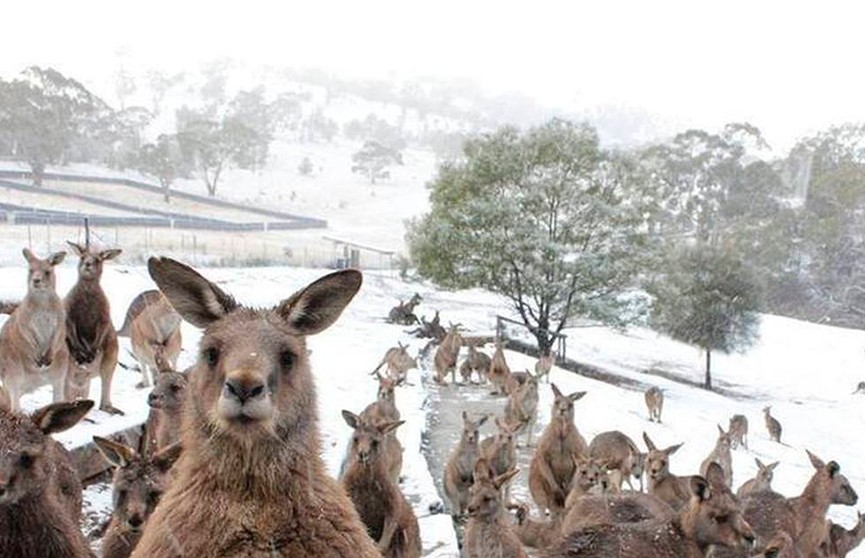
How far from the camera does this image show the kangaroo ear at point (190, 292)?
8.55 feet

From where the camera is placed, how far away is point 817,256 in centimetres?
4459

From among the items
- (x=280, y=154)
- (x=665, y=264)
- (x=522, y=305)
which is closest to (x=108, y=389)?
(x=522, y=305)

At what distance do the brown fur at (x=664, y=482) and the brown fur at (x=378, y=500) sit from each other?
10.9 ft

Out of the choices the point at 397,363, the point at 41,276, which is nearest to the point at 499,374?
the point at 397,363

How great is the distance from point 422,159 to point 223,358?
92.5 meters

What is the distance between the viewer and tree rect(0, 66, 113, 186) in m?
46.1

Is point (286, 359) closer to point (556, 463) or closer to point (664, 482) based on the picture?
point (664, 482)

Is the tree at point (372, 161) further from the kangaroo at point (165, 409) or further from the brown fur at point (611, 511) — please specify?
the brown fur at point (611, 511)

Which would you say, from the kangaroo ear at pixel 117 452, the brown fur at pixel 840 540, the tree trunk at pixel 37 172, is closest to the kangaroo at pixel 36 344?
the kangaroo ear at pixel 117 452

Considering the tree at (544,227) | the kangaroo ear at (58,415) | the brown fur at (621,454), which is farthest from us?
the tree at (544,227)

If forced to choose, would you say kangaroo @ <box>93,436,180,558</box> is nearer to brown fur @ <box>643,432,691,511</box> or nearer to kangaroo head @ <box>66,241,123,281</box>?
kangaroo head @ <box>66,241,123,281</box>

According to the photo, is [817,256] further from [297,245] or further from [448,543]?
[448,543]

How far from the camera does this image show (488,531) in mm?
6309

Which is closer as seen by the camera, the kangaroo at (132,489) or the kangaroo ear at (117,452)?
the kangaroo at (132,489)
